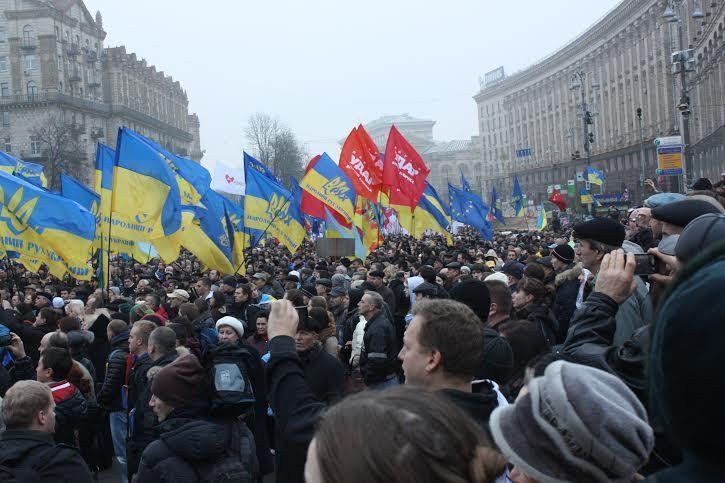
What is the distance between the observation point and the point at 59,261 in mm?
13656

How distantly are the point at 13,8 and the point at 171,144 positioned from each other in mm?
32191

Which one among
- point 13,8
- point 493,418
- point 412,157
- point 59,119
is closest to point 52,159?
point 59,119

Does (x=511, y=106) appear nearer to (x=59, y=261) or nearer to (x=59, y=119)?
(x=59, y=119)

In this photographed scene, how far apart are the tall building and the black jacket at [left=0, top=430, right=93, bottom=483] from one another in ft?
241

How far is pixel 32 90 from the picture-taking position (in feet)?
263

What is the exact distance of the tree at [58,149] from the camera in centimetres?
7250

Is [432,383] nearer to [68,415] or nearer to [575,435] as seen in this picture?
[575,435]

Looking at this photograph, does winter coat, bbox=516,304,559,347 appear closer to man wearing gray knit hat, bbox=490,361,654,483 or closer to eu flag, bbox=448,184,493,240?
man wearing gray knit hat, bbox=490,361,654,483

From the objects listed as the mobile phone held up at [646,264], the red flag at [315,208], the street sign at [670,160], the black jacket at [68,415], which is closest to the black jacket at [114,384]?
the black jacket at [68,415]

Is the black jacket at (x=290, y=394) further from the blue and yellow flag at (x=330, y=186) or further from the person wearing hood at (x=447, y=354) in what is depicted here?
the blue and yellow flag at (x=330, y=186)

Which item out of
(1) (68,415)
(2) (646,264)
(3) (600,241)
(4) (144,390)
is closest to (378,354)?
(4) (144,390)

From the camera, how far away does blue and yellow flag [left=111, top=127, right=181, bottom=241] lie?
1193 centimetres

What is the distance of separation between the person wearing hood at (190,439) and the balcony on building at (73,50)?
276 ft

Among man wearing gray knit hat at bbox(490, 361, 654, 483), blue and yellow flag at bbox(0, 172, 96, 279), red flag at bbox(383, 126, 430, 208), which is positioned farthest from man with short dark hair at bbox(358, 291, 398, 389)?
red flag at bbox(383, 126, 430, 208)
